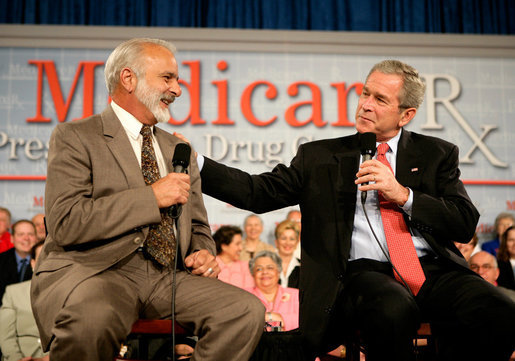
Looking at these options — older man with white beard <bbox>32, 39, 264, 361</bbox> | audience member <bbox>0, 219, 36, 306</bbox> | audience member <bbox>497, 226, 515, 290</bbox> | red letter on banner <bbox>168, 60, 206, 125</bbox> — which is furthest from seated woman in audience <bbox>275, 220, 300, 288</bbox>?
older man with white beard <bbox>32, 39, 264, 361</bbox>

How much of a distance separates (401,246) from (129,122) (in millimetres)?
1115

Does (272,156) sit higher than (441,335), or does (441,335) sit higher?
(272,156)

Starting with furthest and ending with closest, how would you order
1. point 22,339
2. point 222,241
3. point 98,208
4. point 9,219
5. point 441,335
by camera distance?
1. point 9,219
2. point 222,241
3. point 22,339
4. point 441,335
5. point 98,208

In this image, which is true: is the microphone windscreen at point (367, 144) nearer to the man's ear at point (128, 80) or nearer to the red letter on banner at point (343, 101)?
the man's ear at point (128, 80)

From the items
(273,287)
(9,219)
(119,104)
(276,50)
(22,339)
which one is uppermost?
(276,50)

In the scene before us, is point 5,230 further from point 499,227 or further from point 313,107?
point 499,227

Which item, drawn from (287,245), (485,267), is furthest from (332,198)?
(287,245)

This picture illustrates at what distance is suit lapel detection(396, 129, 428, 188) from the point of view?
7.91ft

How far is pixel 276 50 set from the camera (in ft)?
19.7

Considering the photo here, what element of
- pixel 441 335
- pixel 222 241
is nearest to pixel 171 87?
pixel 441 335

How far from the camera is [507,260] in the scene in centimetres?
495

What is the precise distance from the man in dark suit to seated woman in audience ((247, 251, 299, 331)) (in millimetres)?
1813

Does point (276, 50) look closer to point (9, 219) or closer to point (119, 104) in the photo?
point (9, 219)

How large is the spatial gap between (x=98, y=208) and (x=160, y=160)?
1.36 feet
